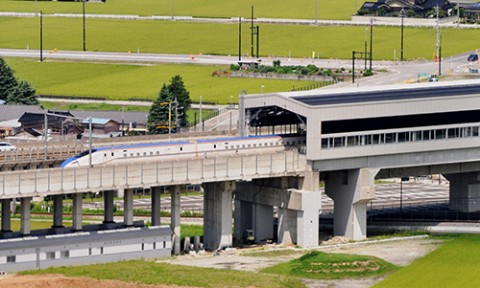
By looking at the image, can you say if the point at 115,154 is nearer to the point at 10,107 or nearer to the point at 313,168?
the point at 313,168

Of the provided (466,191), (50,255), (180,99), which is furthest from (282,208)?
(180,99)

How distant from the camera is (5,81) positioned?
17850 cm

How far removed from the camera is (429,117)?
10981 centimetres

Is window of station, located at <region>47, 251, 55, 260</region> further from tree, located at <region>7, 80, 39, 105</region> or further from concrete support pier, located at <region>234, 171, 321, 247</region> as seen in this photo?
tree, located at <region>7, 80, 39, 105</region>

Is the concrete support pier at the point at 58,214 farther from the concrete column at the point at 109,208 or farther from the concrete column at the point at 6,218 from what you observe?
the concrete column at the point at 109,208

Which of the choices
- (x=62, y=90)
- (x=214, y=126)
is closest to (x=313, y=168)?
(x=214, y=126)

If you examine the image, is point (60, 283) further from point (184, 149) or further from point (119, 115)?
point (119, 115)

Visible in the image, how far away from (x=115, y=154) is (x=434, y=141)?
1997cm

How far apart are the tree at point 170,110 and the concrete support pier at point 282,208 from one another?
1449 inches

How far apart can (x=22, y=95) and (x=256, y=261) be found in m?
78.5

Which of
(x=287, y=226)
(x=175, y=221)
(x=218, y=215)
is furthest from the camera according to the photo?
(x=287, y=226)

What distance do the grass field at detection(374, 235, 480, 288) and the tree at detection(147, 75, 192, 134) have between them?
47.2 metres

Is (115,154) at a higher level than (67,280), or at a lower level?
higher

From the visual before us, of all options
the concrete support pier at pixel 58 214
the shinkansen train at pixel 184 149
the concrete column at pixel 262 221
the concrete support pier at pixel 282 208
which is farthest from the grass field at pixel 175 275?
the concrete column at pixel 262 221
